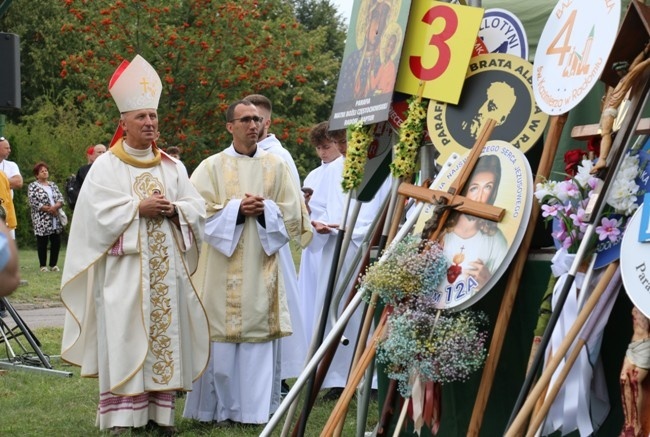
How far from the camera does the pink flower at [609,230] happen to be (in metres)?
4.64

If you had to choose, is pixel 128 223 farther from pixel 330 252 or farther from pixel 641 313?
pixel 641 313

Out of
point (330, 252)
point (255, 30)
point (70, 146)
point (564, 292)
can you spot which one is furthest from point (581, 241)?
point (70, 146)

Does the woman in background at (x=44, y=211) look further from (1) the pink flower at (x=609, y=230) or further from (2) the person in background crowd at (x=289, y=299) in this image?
(1) the pink flower at (x=609, y=230)

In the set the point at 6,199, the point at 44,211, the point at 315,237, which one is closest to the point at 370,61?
the point at 315,237

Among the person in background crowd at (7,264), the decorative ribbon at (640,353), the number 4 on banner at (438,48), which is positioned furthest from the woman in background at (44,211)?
the person in background crowd at (7,264)

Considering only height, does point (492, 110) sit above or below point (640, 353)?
above

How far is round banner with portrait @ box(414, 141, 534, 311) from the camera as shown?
16.8 feet

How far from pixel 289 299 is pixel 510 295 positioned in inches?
155

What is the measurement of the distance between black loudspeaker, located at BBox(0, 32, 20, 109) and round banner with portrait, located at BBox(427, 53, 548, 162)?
13.8 ft

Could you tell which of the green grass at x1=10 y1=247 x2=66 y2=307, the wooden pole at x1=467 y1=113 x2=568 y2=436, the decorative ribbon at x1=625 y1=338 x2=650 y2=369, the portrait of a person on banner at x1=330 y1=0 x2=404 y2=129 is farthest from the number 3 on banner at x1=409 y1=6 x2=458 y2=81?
the green grass at x1=10 y1=247 x2=66 y2=307

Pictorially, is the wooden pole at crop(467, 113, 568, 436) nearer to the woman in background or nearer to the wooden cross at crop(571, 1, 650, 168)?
the wooden cross at crop(571, 1, 650, 168)

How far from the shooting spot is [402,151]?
19.3 ft

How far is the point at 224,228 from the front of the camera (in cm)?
782

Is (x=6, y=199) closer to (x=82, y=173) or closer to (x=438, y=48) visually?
(x=82, y=173)
